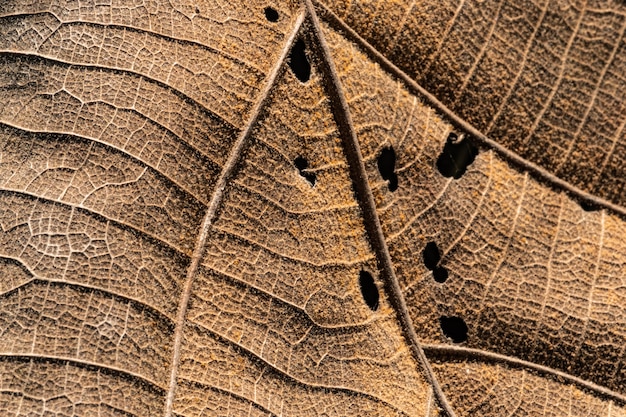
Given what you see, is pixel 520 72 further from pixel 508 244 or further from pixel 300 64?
pixel 300 64

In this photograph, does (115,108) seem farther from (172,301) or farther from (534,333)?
(534,333)

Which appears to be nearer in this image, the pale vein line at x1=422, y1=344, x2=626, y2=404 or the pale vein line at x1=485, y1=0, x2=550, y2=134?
the pale vein line at x1=485, y1=0, x2=550, y2=134

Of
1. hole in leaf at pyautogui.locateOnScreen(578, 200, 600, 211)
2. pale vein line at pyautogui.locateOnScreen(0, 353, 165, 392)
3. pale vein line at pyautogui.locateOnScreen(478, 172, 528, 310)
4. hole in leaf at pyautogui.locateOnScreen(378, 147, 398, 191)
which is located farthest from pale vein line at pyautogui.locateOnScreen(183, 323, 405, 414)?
hole in leaf at pyautogui.locateOnScreen(578, 200, 600, 211)

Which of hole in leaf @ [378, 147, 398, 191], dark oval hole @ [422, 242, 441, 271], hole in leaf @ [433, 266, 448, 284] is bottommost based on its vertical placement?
hole in leaf @ [433, 266, 448, 284]

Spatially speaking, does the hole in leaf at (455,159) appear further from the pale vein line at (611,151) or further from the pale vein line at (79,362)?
the pale vein line at (79,362)

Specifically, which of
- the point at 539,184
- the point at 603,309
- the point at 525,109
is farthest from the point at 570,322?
the point at 525,109

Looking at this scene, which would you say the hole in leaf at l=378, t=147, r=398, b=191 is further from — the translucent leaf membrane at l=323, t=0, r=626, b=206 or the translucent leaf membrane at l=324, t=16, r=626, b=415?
the translucent leaf membrane at l=323, t=0, r=626, b=206

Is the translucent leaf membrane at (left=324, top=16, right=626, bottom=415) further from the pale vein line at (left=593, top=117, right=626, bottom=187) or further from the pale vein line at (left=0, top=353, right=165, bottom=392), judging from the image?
the pale vein line at (left=0, top=353, right=165, bottom=392)

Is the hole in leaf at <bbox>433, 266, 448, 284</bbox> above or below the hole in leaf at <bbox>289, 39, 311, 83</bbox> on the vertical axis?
below
